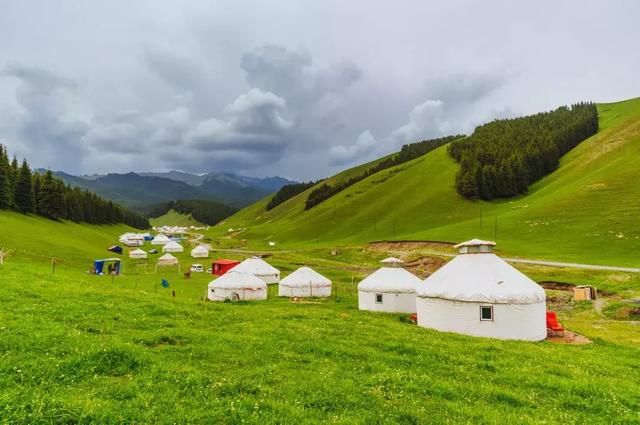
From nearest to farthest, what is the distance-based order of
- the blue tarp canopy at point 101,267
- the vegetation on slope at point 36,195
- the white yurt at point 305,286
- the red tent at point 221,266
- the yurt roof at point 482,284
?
1. the yurt roof at point 482,284
2. the white yurt at point 305,286
3. the blue tarp canopy at point 101,267
4. the red tent at point 221,266
5. the vegetation on slope at point 36,195

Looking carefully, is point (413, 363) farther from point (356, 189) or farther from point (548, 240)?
point (356, 189)

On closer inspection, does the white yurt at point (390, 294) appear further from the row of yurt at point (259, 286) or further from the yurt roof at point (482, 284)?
the row of yurt at point (259, 286)

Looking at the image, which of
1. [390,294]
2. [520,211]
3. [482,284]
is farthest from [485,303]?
[520,211]

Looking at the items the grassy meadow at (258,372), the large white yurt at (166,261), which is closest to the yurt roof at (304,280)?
the grassy meadow at (258,372)

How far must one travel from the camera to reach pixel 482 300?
21.5m

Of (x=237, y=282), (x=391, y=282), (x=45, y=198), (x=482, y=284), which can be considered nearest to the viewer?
(x=482, y=284)

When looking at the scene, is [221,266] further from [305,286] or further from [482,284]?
[482,284]

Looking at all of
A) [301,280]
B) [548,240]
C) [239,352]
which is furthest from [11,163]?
[548,240]

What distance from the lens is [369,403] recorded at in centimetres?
804

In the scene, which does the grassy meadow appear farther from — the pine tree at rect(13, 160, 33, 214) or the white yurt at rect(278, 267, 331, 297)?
the pine tree at rect(13, 160, 33, 214)

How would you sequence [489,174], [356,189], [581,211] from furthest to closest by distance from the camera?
[356,189]
[489,174]
[581,211]

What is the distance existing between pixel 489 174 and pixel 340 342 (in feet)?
360

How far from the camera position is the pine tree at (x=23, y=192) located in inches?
3012

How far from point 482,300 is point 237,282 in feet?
66.6
